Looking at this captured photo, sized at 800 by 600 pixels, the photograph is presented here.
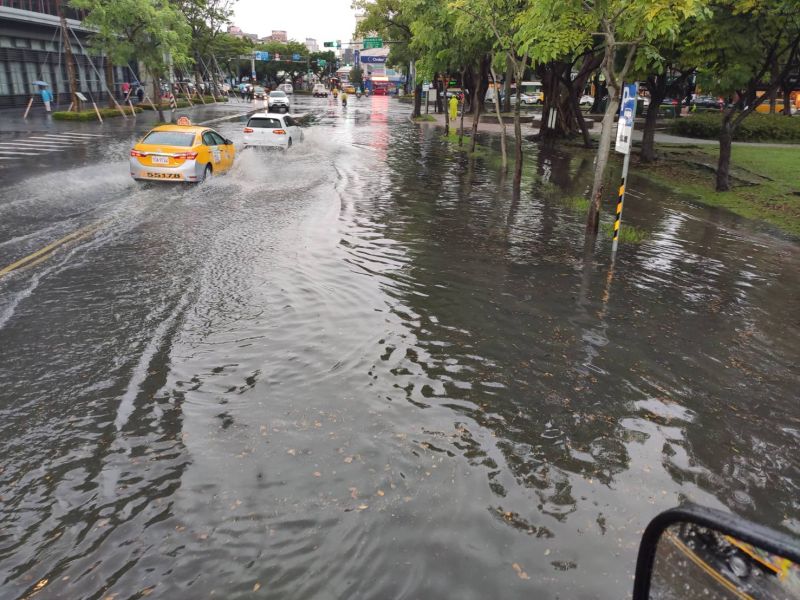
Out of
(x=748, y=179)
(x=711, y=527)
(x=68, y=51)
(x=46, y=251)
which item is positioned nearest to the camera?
(x=711, y=527)

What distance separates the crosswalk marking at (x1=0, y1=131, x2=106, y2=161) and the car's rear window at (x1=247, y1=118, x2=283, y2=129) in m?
7.23

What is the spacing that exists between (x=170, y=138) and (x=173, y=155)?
958mm

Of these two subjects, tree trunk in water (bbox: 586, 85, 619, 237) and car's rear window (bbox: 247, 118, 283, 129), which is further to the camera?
car's rear window (bbox: 247, 118, 283, 129)

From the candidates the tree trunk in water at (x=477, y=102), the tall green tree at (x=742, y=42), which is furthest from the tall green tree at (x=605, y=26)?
the tree trunk in water at (x=477, y=102)

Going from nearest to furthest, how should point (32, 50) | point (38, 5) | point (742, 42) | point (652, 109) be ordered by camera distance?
point (742, 42)
point (652, 109)
point (32, 50)
point (38, 5)

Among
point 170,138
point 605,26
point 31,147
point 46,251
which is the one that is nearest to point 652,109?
point 605,26

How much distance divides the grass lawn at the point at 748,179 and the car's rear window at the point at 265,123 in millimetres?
14599

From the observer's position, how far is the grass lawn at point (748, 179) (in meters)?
15.8

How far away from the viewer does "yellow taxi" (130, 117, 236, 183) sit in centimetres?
1508

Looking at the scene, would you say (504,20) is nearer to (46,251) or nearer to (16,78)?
(46,251)

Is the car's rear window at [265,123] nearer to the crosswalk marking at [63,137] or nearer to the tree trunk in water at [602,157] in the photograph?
the crosswalk marking at [63,137]

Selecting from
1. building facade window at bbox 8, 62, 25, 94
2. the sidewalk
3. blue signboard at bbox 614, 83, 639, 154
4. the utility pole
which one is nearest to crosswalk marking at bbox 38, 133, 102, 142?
the sidewalk

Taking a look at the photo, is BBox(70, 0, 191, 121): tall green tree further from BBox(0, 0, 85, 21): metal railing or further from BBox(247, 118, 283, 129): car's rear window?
BBox(247, 118, 283, 129): car's rear window

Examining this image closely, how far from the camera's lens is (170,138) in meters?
15.8
